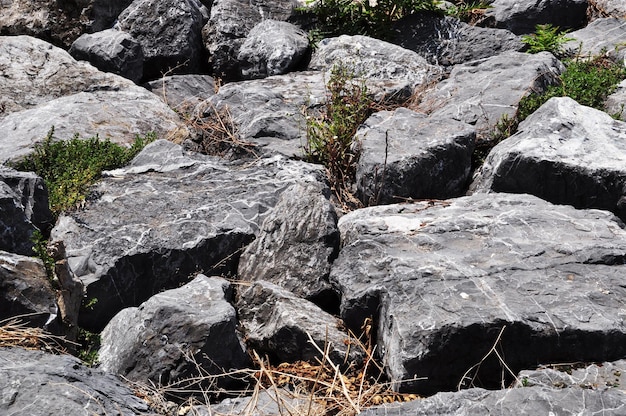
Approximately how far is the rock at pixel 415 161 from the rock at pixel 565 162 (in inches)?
11.5

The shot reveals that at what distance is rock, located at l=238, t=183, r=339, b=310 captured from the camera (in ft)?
21.3

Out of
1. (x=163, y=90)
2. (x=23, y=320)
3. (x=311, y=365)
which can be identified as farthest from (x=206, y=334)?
(x=163, y=90)

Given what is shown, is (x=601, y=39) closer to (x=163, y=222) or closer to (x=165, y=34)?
(x=165, y=34)

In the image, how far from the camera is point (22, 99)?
395 inches

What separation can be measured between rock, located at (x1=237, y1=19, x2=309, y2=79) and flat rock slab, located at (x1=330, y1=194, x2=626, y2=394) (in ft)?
14.9

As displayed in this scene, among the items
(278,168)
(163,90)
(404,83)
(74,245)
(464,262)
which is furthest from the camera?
(163,90)

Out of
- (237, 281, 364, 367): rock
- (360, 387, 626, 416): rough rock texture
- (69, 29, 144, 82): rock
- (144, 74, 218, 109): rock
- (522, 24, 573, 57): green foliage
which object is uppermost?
(69, 29, 144, 82): rock

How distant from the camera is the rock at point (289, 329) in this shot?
5738 millimetres

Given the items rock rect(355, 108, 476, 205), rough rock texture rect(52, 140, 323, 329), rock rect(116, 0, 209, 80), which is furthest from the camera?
rock rect(116, 0, 209, 80)

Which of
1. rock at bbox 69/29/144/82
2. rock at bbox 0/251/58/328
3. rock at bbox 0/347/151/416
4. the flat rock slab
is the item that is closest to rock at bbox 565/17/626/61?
the flat rock slab

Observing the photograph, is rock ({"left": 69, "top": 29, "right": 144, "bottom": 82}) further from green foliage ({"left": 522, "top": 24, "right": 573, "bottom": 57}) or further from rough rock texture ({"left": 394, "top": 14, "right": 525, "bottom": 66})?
green foliage ({"left": 522, "top": 24, "right": 573, "bottom": 57})

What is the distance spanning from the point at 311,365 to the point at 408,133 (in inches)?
121

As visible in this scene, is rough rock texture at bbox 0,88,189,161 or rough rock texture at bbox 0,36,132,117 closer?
rough rock texture at bbox 0,88,189,161

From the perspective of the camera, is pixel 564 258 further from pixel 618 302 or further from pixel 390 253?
pixel 390 253
